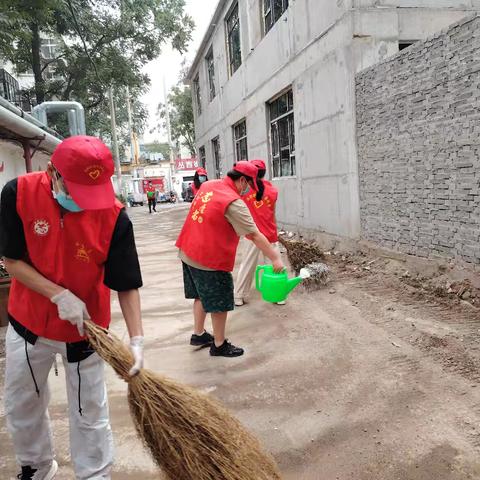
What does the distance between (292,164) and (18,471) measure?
24.3 ft

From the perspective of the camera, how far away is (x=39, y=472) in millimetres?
2111

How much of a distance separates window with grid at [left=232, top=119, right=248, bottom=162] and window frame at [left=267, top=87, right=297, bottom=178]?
2549mm

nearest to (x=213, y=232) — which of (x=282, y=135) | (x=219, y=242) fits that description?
(x=219, y=242)

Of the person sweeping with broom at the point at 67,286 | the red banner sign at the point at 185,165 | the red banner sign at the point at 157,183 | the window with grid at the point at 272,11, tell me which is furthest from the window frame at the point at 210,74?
the red banner sign at the point at 157,183

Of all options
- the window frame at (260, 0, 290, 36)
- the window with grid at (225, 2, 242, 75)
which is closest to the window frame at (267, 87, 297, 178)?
the window frame at (260, 0, 290, 36)

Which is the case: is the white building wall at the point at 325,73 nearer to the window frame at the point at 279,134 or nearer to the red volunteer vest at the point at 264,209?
the window frame at the point at 279,134

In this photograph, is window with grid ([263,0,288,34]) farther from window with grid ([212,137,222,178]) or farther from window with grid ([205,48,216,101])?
window with grid ([212,137,222,178])

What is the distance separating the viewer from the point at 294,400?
9.89ft

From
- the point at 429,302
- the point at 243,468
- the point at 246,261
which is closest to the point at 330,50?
the point at 246,261

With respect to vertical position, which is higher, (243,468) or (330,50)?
(330,50)

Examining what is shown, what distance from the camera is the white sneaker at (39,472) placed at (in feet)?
6.83

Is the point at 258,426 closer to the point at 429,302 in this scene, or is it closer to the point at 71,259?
the point at 71,259

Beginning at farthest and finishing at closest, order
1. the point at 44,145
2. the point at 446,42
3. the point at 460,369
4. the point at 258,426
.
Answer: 1. the point at 44,145
2. the point at 446,42
3. the point at 460,369
4. the point at 258,426

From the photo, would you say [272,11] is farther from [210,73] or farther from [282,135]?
→ [210,73]
